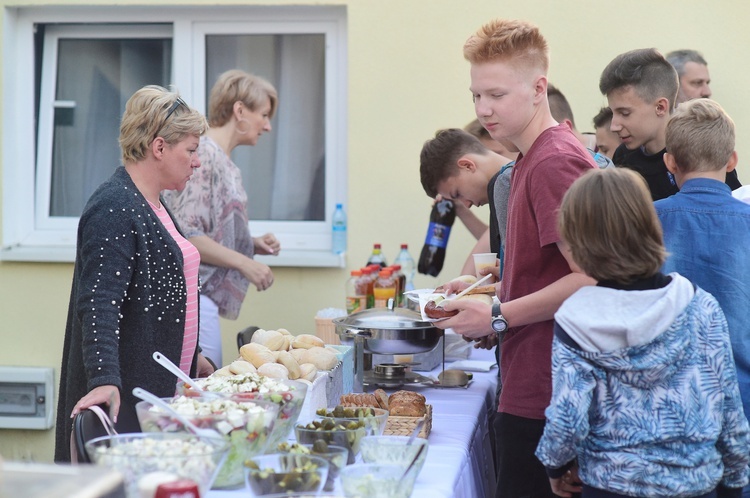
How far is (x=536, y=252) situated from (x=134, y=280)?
1.05 meters

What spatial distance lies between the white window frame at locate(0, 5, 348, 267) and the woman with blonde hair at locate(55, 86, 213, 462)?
2.20 meters

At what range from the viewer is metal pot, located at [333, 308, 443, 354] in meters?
2.69

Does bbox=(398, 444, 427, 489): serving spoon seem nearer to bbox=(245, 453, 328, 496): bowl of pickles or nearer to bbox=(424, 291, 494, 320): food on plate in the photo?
bbox=(245, 453, 328, 496): bowl of pickles

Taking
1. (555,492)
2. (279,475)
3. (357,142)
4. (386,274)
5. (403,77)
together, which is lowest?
(555,492)

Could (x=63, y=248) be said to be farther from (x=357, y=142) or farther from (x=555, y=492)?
(x=555, y=492)

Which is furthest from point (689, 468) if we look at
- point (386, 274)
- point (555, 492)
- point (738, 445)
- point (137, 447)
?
point (386, 274)

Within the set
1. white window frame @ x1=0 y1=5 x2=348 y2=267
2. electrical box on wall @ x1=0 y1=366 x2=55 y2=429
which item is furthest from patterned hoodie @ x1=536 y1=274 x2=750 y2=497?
electrical box on wall @ x1=0 y1=366 x2=55 y2=429

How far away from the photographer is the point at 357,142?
4637 millimetres

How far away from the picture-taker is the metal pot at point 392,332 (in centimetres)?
269

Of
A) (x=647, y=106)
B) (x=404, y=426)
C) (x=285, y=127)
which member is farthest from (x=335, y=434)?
(x=285, y=127)

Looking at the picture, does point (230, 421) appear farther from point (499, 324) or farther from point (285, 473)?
point (499, 324)

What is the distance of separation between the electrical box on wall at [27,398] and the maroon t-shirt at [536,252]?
11.0 ft

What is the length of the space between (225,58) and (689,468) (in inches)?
149

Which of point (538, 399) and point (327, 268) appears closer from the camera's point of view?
point (538, 399)
